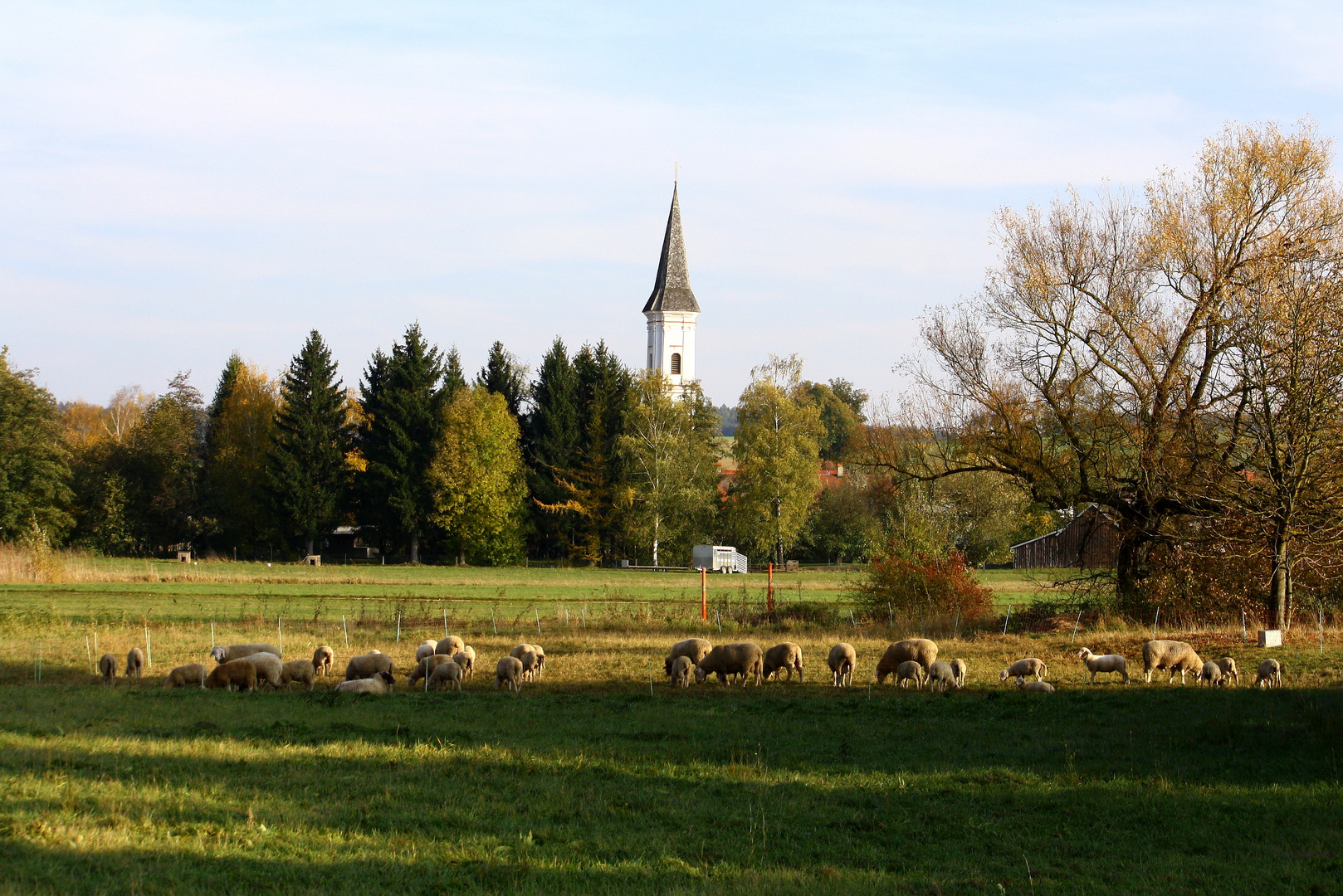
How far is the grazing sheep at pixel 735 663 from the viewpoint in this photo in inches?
848

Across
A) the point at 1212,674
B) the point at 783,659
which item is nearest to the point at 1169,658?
the point at 1212,674

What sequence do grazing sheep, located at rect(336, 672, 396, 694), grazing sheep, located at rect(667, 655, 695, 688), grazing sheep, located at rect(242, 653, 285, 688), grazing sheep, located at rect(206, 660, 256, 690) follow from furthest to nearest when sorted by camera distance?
grazing sheep, located at rect(667, 655, 695, 688), grazing sheep, located at rect(242, 653, 285, 688), grazing sheep, located at rect(206, 660, 256, 690), grazing sheep, located at rect(336, 672, 396, 694)

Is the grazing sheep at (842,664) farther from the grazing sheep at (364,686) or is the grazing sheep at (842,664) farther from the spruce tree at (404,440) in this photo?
the spruce tree at (404,440)

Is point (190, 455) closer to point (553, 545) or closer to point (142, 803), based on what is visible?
point (553, 545)

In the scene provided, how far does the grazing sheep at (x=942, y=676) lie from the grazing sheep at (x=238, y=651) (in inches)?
505

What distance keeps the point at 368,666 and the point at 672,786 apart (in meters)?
10.2

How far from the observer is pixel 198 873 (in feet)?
29.2

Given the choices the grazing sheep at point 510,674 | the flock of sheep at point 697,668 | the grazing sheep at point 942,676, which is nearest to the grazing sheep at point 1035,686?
the flock of sheep at point 697,668

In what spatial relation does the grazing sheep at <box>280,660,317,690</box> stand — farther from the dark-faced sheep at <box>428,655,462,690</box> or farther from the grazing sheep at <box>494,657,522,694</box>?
the grazing sheep at <box>494,657,522,694</box>

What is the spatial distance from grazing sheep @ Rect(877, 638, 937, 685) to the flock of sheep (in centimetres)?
2

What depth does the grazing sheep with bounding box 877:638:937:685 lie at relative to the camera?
21375mm

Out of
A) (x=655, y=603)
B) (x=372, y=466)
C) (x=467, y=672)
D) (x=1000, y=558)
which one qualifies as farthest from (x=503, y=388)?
(x=467, y=672)

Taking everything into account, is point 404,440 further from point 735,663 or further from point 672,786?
point 672,786

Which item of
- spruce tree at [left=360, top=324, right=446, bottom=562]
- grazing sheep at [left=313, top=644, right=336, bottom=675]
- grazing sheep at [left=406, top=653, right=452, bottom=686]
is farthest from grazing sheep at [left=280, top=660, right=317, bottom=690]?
spruce tree at [left=360, top=324, right=446, bottom=562]
